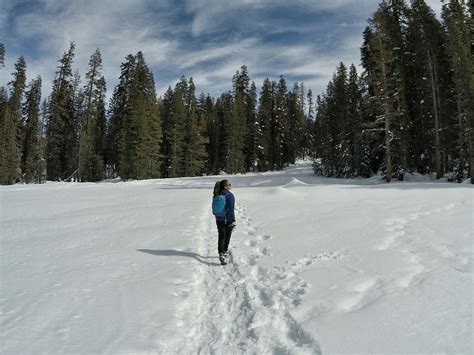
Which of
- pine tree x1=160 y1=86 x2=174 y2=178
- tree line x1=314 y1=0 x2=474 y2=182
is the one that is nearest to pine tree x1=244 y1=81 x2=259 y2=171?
pine tree x1=160 y1=86 x2=174 y2=178

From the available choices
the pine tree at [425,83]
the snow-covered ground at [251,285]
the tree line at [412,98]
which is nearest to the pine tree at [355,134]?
the tree line at [412,98]

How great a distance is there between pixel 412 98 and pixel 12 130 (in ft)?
146

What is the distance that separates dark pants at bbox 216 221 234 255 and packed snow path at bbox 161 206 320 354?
363 millimetres

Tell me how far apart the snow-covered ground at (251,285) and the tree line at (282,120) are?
17339mm

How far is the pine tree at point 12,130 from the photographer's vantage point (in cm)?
3972

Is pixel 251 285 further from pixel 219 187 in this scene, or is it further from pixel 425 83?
pixel 425 83

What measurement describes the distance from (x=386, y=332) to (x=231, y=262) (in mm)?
4659

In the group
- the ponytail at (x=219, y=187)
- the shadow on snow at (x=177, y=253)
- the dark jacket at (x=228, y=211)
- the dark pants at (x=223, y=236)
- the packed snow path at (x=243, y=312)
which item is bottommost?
the packed snow path at (x=243, y=312)

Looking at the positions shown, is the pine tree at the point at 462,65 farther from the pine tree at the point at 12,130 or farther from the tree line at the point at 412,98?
the pine tree at the point at 12,130

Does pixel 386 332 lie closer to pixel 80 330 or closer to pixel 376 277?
pixel 376 277

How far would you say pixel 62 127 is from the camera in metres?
44.7

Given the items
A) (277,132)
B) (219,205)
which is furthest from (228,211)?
(277,132)

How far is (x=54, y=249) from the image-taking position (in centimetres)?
932

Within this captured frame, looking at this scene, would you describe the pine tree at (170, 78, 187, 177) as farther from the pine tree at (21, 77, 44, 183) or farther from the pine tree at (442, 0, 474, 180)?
the pine tree at (442, 0, 474, 180)
